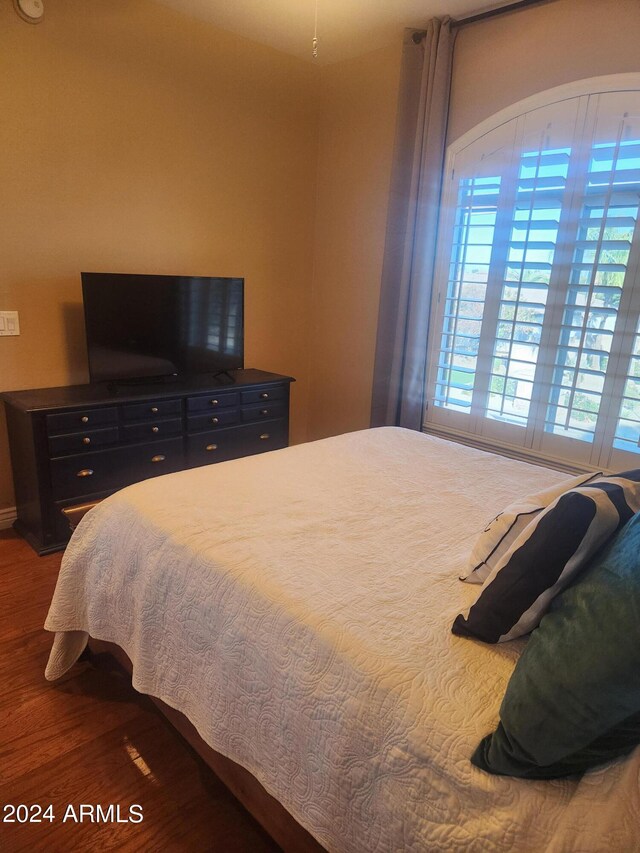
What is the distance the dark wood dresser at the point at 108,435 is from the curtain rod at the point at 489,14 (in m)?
2.25

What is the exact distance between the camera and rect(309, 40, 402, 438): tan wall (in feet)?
11.9

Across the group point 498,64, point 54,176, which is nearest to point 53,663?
point 54,176

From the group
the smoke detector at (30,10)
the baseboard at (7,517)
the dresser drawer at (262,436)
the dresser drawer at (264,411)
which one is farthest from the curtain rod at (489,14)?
the baseboard at (7,517)

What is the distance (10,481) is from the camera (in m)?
3.07

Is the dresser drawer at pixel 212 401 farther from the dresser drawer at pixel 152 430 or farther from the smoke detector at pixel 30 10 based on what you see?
the smoke detector at pixel 30 10

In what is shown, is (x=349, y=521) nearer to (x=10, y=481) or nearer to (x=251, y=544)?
(x=251, y=544)

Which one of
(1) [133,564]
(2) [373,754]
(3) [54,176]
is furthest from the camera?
(3) [54,176]

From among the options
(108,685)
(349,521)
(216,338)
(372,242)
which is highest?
(372,242)

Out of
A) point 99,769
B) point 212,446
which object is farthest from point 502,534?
point 212,446

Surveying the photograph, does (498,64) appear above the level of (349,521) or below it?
above

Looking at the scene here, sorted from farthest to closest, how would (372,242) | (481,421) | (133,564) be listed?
(372,242) < (481,421) < (133,564)

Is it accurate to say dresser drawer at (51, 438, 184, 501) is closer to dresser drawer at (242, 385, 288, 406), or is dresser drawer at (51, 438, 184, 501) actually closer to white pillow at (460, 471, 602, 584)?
dresser drawer at (242, 385, 288, 406)

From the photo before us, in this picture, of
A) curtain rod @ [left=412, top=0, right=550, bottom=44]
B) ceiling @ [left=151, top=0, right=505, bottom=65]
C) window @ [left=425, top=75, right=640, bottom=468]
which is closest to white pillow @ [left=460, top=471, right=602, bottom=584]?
window @ [left=425, top=75, right=640, bottom=468]

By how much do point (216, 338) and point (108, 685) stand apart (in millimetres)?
2128
